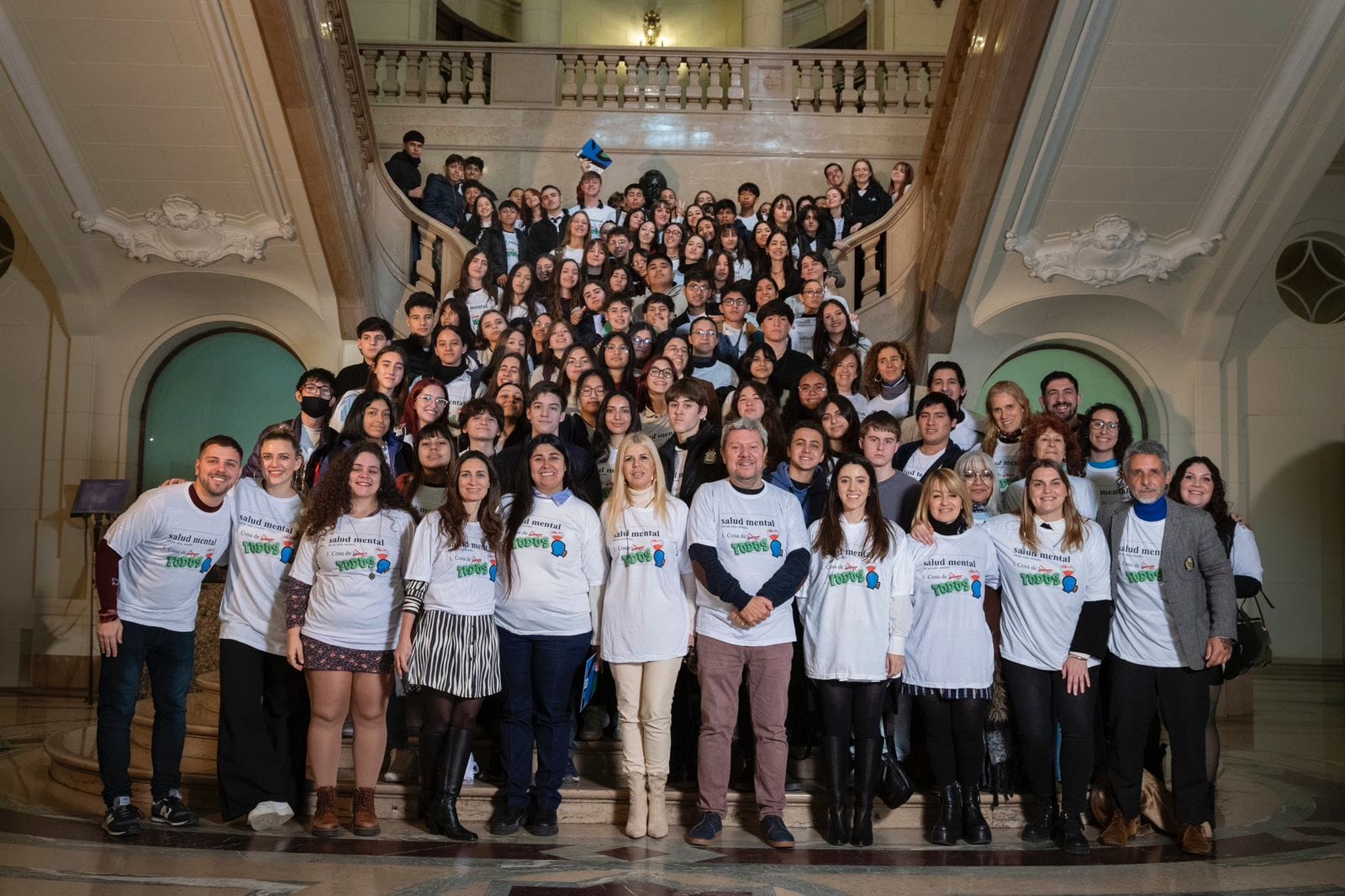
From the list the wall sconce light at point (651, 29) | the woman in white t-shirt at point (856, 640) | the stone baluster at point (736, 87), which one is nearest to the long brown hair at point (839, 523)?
the woman in white t-shirt at point (856, 640)

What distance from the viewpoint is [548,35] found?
16594 mm

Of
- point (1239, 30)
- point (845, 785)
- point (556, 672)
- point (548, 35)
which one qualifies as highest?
point (548, 35)

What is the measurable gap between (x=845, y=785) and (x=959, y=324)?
19.4ft

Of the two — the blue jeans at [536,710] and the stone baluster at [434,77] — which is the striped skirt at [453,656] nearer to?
the blue jeans at [536,710]

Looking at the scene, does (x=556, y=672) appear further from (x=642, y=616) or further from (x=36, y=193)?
(x=36, y=193)

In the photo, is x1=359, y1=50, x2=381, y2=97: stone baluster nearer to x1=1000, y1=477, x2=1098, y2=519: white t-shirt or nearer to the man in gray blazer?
x1=1000, y1=477, x2=1098, y2=519: white t-shirt

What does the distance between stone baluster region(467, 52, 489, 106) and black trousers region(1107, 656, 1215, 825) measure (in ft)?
33.6

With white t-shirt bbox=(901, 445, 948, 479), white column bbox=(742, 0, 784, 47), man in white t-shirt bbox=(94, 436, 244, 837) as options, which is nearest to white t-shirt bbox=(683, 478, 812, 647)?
white t-shirt bbox=(901, 445, 948, 479)

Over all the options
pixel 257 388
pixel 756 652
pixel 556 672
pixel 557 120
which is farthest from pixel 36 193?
pixel 756 652

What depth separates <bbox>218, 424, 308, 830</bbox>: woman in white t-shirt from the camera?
4.79 m

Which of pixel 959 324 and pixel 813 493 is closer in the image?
pixel 813 493

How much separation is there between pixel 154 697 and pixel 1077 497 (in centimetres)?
410

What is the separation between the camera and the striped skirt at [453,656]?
15.0 feet

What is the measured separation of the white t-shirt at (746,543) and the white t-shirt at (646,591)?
9cm
